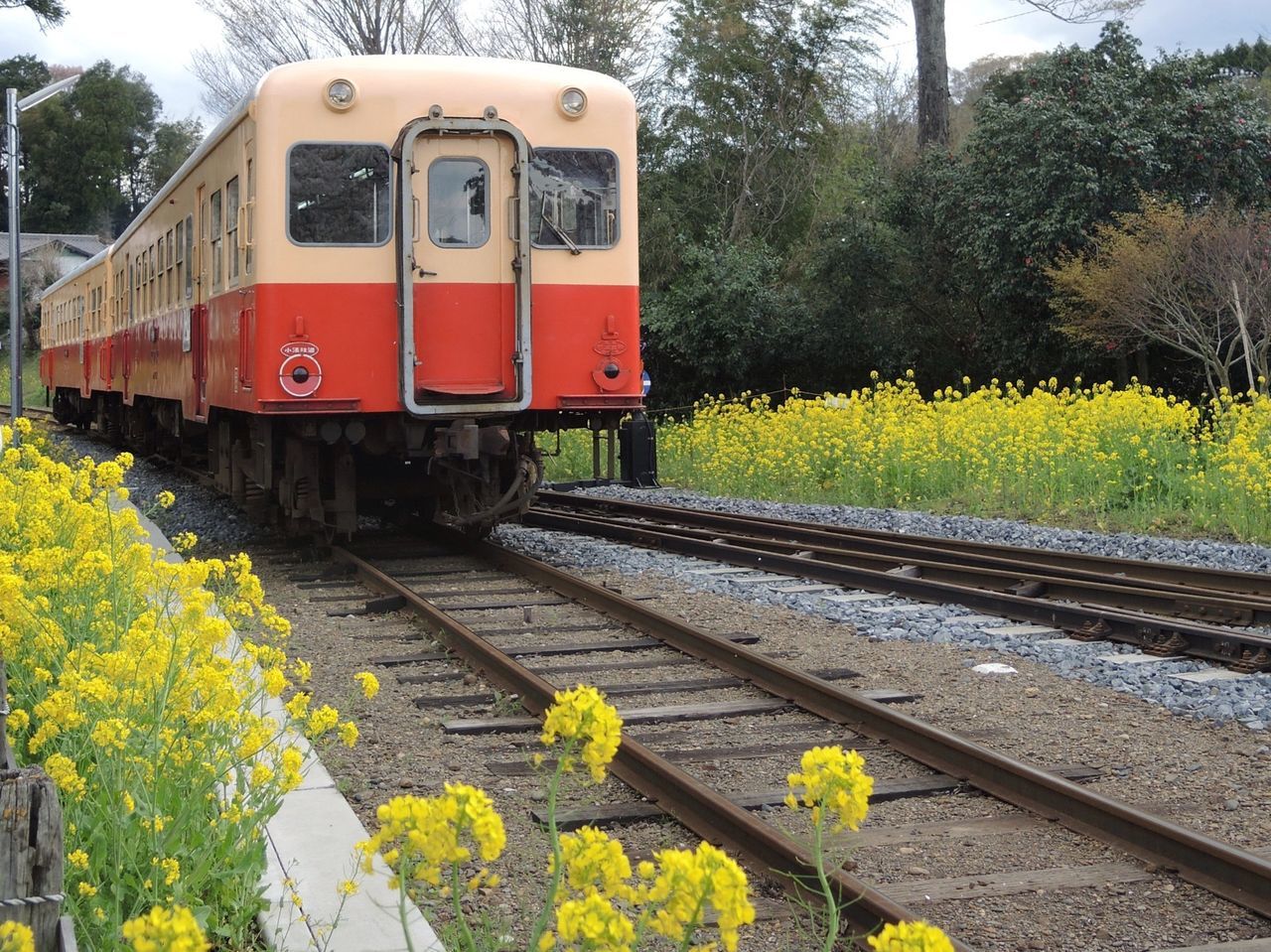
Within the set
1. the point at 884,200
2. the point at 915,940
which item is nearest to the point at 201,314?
the point at 915,940

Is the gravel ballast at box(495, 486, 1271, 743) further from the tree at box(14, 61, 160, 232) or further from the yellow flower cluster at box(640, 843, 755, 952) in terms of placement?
the tree at box(14, 61, 160, 232)

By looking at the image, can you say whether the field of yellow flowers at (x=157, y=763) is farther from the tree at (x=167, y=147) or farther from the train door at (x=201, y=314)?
the tree at (x=167, y=147)

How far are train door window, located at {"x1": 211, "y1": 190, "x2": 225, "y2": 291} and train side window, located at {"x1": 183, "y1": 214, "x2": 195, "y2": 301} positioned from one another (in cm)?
115

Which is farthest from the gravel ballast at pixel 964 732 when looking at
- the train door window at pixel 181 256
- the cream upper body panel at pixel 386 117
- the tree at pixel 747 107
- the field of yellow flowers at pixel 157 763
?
the tree at pixel 747 107

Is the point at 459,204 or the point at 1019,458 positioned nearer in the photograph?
the point at 459,204

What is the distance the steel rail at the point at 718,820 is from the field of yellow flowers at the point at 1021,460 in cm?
714

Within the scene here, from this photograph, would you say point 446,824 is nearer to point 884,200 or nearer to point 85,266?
point 85,266

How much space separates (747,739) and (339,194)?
523 centimetres

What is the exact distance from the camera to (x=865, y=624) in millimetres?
7703

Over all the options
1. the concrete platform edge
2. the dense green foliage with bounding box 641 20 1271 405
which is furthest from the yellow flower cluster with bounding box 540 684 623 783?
the dense green foliage with bounding box 641 20 1271 405

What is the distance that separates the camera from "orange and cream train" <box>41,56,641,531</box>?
904 centimetres

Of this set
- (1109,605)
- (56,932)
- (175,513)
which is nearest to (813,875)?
(56,932)

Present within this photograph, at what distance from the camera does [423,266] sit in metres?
9.20

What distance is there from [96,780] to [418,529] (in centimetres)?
894
